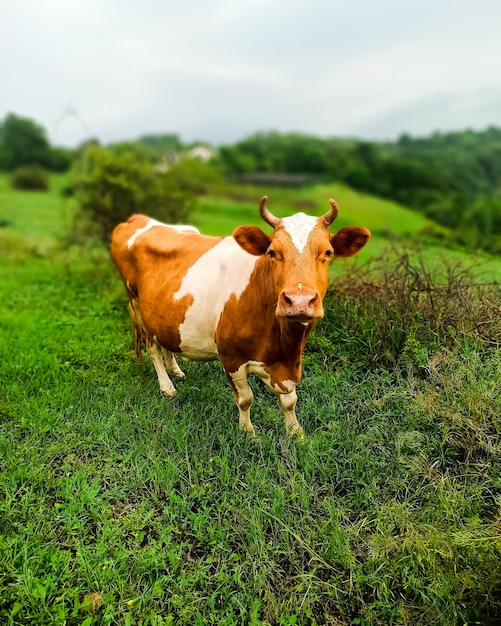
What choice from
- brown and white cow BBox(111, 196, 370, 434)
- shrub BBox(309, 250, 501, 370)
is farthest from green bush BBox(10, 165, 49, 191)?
shrub BBox(309, 250, 501, 370)

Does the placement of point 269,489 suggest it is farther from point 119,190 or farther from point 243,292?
point 119,190

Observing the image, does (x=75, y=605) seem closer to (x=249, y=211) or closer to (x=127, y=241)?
(x=127, y=241)

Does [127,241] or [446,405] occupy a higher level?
[127,241]

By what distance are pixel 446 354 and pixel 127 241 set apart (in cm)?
343

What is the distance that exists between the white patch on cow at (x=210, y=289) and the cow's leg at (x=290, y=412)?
2.40 ft

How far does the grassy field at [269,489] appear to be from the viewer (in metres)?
2.81

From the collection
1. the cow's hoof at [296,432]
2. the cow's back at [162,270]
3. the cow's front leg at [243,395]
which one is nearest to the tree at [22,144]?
the cow's back at [162,270]

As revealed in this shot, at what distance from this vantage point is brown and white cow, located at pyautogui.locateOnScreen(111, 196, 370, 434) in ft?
10.0

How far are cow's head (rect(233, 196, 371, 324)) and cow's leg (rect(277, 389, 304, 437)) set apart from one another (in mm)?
1094

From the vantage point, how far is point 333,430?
13.0ft

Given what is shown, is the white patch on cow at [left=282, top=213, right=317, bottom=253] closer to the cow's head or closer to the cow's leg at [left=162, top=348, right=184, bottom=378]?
the cow's head

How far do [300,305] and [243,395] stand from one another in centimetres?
139

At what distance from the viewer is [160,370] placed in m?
4.90

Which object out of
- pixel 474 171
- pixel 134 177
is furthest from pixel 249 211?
pixel 474 171
